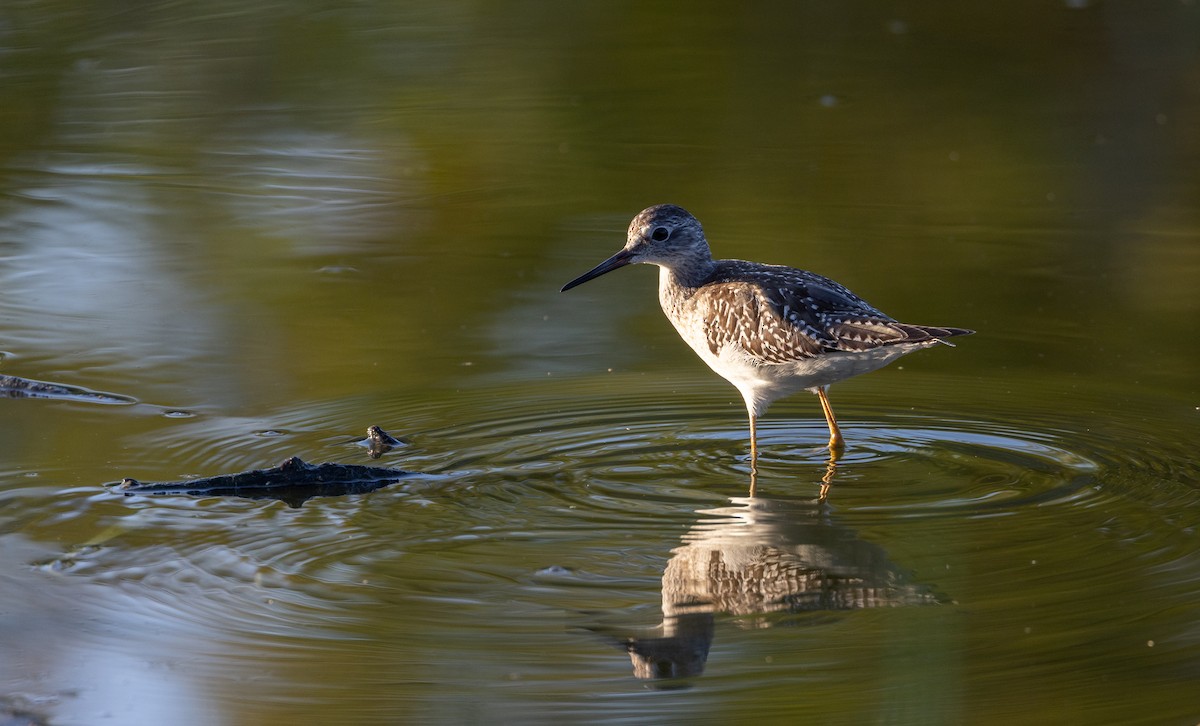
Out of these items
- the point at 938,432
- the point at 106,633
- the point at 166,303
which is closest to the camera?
the point at 106,633

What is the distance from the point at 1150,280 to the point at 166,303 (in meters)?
6.05

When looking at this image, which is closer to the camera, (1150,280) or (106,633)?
(106,633)

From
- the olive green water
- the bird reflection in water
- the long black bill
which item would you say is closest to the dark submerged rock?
the olive green water

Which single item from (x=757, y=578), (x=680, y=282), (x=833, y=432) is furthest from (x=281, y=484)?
(x=680, y=282)

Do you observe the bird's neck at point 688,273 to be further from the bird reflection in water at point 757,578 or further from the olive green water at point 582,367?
the bird reflection in water at point 757,578

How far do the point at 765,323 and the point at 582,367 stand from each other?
1.23m

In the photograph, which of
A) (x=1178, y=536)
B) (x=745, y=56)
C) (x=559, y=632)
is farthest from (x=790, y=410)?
(x=745, y=56)

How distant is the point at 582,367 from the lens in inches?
324

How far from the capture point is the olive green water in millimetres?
4840

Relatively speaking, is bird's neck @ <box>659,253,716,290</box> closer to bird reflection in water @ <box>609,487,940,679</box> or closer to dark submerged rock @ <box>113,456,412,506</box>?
bird reflection in water @ <box>609,487,940,679</box>

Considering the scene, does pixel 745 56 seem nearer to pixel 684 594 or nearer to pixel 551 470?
pixel 551 470

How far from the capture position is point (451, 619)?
511 cm

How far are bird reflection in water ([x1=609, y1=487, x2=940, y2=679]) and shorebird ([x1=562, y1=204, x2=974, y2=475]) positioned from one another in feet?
2.43

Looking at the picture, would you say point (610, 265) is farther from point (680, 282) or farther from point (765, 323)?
point (765, 323)
